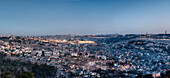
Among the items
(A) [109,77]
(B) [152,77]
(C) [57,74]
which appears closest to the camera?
(B) [152,77]

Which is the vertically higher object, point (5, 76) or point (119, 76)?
point (5, 76)

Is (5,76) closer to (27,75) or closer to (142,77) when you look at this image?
(27,75)

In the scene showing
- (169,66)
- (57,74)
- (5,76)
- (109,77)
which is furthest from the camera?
(169,66)

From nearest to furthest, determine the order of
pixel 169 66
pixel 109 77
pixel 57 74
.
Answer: pixel 109 77 < pixel 57 74 < pixel 169 66

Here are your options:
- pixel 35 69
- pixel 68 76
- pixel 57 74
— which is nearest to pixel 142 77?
pixel 68 76

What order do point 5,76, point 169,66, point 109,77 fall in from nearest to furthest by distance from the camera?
point 5,76 < point 109,77 < point 169,66

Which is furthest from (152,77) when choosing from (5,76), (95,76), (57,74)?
(5,76)

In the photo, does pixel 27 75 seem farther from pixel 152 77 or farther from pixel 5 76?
pixel 152 77

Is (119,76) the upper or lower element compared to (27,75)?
lower

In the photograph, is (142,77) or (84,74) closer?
(142,77)
